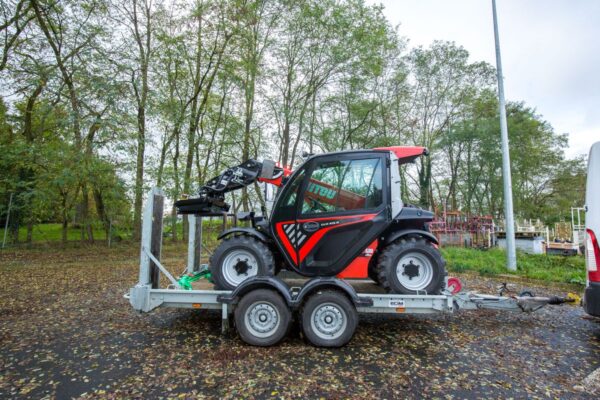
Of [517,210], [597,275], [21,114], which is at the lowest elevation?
[597,275]

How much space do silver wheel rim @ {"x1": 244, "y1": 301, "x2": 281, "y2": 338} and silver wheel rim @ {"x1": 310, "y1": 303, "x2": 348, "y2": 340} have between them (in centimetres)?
46

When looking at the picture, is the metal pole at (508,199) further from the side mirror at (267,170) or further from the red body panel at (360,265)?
the side mirror at (267,170)

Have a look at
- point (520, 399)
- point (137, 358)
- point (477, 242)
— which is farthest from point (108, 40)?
point (477, 242)

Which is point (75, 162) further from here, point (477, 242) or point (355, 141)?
point (477, 242)

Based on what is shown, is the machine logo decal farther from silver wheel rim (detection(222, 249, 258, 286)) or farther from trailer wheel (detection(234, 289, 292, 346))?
trailer wheel (detection(234, 289, 292, 346))

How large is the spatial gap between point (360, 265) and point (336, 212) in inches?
30.7

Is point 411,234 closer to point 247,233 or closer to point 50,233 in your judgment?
point 247,233

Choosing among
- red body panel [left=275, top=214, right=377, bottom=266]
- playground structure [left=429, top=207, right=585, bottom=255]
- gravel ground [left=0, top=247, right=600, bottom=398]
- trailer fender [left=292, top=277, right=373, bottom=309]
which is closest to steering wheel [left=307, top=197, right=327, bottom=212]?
red body panel [left=275, top=214, right=377, bottom=266]

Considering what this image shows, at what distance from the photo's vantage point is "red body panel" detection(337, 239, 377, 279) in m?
4.16

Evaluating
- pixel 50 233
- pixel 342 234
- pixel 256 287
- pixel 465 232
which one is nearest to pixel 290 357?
pixel 256 287

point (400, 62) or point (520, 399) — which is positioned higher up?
point (400, 62)

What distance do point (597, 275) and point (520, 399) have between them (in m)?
2.10

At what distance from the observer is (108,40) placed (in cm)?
1180

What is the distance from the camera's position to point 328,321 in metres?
3.79
